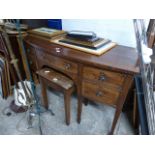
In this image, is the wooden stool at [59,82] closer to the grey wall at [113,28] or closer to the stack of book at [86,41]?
the stack of book at [86,41]

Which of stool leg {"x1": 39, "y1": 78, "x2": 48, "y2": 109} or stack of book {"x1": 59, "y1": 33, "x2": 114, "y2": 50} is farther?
stool leg {"x1": 39, "y1": 78, "x2": 48, "y2": 109}

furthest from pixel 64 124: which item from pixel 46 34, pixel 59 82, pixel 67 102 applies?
pixel 46 34

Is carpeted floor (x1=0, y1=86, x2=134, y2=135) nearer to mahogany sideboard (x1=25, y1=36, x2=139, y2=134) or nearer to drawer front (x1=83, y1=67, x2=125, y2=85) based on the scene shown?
mahogany sideboard (x1=25, y1=36, x2=139, y2=134)

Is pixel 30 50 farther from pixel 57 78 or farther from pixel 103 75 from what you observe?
pixel 103 75

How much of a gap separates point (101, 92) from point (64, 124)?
0.59m

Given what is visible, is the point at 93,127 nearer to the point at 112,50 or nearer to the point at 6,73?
the point at 112,50

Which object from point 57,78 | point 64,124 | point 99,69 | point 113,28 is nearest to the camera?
point 99,69

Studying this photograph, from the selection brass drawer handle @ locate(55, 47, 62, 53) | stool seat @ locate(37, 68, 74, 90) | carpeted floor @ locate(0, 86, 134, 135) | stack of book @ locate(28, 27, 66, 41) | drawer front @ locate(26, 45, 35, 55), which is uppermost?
stack of book @ locate(28, 27, 66, 41)

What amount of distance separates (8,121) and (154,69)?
4.83 ft

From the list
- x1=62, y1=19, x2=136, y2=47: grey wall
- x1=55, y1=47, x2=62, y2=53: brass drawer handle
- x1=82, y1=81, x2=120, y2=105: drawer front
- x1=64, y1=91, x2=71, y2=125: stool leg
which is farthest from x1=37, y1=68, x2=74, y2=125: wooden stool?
x1=62, y1=19, x2=136, y2=47: grey wall

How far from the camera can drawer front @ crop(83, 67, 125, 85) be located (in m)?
0.99

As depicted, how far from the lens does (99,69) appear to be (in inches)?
40.5
